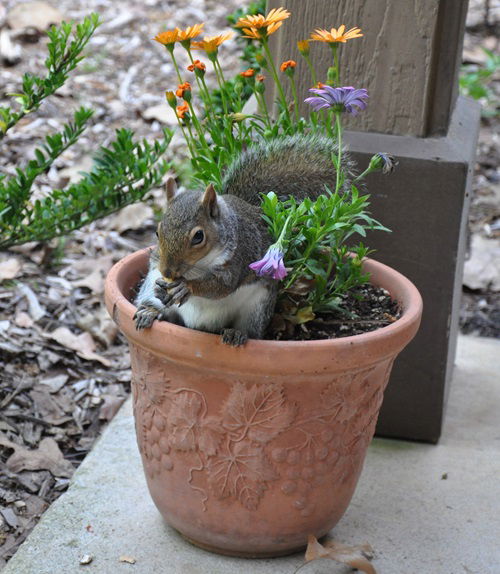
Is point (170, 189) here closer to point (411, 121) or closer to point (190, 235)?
point (190, 235)

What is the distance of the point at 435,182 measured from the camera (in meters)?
2.17

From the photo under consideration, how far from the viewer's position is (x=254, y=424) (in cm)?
173

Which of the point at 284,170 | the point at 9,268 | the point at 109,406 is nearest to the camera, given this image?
the point at 284,170

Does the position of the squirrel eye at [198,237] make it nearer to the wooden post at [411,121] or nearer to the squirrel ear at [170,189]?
the squirrel ear at [170,189]

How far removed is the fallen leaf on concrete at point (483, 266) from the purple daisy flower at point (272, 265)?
5.96 ft

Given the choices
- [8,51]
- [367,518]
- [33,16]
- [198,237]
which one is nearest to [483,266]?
[367,518]

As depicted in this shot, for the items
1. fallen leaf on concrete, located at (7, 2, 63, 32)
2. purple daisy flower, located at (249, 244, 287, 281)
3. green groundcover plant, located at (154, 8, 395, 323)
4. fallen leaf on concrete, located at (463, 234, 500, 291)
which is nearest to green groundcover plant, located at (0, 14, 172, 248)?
green groundcover plant, located at (154, 8, 395, 323)

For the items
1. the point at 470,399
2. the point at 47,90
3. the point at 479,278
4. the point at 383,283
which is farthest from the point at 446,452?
the point at 47,90

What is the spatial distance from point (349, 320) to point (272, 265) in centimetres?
38

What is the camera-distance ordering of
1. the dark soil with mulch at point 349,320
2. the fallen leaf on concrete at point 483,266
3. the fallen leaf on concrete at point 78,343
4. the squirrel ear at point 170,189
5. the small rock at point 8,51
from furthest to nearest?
the small rock at point 8,51
the fallen leaf on concrete at point 483,266
the fallen leaf on concrete at point 78,343
the dark soil with mulch at point 349,320
the squirrel ear at point 170,189

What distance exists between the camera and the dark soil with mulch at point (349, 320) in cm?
185

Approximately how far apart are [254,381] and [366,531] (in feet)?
1.92

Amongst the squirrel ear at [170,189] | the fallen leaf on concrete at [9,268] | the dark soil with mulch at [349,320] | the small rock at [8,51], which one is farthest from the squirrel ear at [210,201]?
the small rock at [8,51]

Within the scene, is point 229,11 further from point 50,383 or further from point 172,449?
point 172,449
